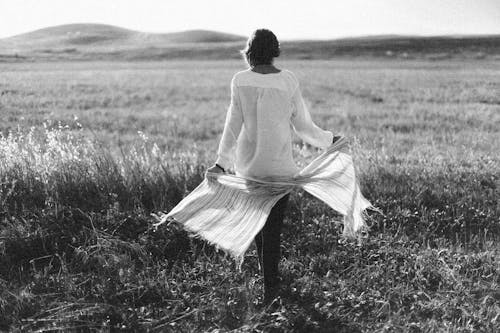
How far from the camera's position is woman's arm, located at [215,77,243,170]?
3.90 metres

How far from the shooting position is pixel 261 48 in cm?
377

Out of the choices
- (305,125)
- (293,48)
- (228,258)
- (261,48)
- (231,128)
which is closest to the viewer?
(261,48)

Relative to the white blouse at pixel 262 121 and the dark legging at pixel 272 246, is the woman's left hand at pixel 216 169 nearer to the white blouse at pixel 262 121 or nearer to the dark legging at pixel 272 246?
the white blouse at pixel 262 121

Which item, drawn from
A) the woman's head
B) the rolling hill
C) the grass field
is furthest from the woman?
the rolling hill

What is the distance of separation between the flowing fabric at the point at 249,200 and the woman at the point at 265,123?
98mm

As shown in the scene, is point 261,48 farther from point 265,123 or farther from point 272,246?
point 272,246

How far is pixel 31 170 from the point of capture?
6.00m

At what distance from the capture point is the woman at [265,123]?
12.5ft

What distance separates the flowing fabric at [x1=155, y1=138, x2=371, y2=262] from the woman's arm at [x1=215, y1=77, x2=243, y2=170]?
0.53ft

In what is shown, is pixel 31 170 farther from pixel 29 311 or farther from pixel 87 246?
pixel 29 311

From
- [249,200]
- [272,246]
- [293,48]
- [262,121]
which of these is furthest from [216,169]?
[293,48]

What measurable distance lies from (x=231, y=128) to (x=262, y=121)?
0.87 feet

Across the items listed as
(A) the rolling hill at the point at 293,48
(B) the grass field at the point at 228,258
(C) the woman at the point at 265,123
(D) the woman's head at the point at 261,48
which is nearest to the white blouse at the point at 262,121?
(C) the woman at the point at 265,123

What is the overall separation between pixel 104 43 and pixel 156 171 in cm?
5630
